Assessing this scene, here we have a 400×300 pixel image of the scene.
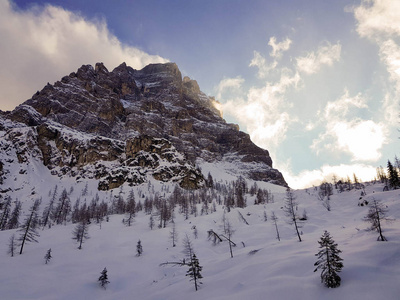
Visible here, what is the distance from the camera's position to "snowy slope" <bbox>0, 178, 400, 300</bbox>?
12.8 m

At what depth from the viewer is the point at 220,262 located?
2952 centimetres

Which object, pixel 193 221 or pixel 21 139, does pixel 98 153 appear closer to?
pixel 21 139

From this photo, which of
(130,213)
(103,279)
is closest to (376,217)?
(103,279)

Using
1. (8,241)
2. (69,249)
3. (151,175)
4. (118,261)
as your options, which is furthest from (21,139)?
(118,261)

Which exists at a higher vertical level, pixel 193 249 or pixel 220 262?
pixel 220 262

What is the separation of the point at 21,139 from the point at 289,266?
216 meters

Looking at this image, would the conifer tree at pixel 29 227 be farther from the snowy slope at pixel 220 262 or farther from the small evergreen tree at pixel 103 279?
the small evergreen tree at pixel 103 279

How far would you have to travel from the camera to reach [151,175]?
164 m

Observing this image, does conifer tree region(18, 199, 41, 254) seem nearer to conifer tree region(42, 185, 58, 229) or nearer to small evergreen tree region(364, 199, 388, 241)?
conifer tree region(42, 185, 58, 229)

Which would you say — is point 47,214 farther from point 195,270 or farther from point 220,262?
point 195,270

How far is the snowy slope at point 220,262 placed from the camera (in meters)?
12.8

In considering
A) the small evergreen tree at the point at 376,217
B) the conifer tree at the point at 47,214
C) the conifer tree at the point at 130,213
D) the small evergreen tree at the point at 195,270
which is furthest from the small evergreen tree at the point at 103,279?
the conifer tree at the point at 47,214

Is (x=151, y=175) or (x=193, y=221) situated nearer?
(x=193, y=221)

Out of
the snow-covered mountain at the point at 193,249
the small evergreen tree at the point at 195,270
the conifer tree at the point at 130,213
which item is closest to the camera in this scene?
the snow-covered mountain at the point at 193,249
